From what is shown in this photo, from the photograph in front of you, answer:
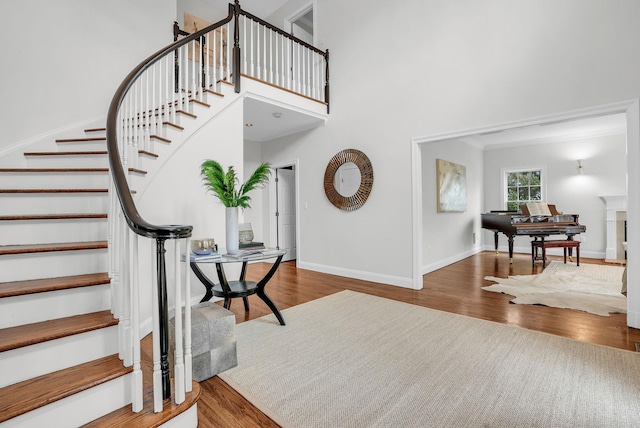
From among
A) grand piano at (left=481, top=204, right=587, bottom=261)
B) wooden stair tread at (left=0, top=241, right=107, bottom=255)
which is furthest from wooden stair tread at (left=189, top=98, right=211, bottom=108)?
grand piano at (left=481, top=204, right=587, bottom=261)

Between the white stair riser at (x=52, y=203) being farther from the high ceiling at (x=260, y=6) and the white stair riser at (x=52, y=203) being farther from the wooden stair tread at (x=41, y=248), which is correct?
the high ceiling at (x=260, y=6)

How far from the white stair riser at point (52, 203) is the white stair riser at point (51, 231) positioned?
0.22 meters

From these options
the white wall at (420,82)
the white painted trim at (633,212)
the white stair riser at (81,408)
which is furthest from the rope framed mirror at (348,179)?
the white stair riser at (81,408)

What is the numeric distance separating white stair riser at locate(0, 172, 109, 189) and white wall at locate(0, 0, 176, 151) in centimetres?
106

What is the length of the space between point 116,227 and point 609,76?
4196 mm

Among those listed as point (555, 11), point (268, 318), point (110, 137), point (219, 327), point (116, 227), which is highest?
point (555, 11)

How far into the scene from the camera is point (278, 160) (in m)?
5.96

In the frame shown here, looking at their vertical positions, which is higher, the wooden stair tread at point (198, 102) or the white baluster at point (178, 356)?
the wooden stair tread at point (198, 102)

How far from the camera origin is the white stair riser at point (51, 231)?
192 cm

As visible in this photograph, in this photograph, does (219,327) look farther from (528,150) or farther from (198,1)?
(528,150)

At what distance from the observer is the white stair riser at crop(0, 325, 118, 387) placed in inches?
50.6

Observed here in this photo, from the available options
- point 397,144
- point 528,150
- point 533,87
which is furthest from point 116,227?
point 528,150

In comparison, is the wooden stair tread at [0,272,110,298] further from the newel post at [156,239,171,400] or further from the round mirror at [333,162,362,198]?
the round mirror at [333,162,362,198]

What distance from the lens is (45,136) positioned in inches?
133
